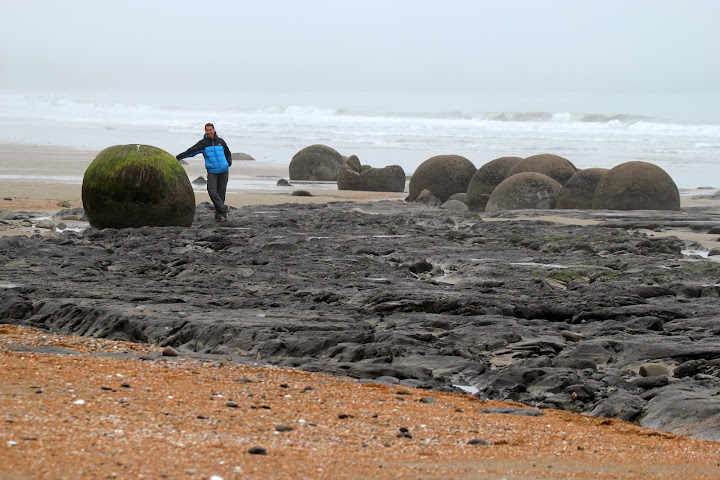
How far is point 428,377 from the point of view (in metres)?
6.14

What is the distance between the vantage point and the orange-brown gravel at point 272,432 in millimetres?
3820

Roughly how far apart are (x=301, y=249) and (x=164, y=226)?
2627mm

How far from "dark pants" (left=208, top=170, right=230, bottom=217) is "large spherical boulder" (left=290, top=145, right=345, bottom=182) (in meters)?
15.0

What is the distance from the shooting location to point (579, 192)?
1962 cm

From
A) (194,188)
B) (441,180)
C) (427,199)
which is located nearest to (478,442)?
(427,199)

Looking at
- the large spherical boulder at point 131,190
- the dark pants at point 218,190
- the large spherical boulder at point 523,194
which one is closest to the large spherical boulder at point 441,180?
the large spherical boulder at point 523,194

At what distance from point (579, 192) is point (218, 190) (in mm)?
8772

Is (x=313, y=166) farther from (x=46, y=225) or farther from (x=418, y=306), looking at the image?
(x=418, y=306)

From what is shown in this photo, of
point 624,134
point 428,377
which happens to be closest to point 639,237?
point 428,377

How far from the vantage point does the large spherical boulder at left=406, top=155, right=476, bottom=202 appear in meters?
22.4

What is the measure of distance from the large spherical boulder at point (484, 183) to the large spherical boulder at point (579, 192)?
1.76m

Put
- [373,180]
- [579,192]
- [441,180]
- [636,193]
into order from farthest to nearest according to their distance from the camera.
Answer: [373,180] < [441,180] < [579,192] < [636,193]

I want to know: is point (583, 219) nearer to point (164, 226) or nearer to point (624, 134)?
point (164, 226)

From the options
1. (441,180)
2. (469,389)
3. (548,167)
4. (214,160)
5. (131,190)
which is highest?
(214,160)
